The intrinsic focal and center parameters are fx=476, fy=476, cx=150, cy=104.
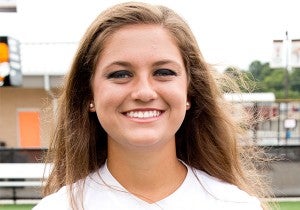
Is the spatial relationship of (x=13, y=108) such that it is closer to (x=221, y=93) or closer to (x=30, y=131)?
(x=30, y=131)

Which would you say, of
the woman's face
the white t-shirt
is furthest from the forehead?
the white t-shirt

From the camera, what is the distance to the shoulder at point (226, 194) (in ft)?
5.19

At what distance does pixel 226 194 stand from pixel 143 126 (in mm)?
408

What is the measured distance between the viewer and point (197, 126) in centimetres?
190

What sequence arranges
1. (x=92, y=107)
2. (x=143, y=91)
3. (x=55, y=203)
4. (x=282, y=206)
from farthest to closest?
(x=282, y=206)
(x=92, y=107)
(x=55, y=203)
(x=143, y=91)

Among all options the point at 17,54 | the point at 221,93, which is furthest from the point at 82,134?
the point at 17,54

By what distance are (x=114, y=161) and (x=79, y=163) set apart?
0.64ft

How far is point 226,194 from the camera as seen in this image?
1626 millimetres

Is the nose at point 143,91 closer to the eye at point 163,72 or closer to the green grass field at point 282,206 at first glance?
the eye at point 163,72

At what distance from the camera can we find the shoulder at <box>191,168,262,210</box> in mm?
1581

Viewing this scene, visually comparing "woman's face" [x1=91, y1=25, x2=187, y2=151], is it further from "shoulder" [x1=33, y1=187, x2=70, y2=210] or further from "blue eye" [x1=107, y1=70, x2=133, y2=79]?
"shoulder" [x1=33, y1=187, x2=70, y2=210]

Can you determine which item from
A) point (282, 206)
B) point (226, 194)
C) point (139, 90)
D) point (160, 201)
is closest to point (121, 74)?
point (139, 90)

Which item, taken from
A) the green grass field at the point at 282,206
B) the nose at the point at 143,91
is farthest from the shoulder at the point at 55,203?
the green grass field at the point at 282,206

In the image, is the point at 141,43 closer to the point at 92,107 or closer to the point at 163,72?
the point at 163,72
